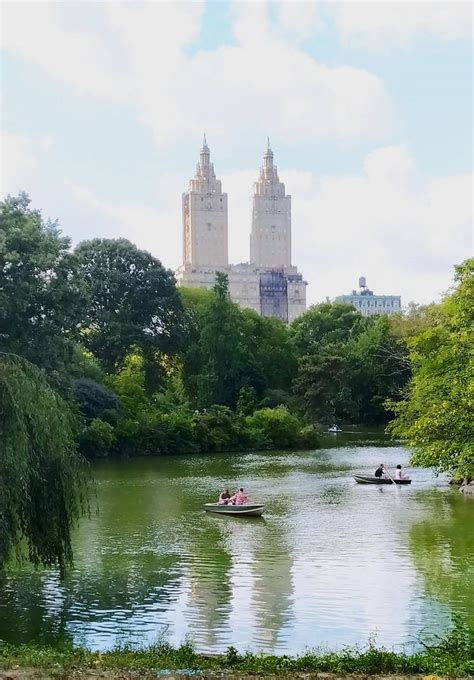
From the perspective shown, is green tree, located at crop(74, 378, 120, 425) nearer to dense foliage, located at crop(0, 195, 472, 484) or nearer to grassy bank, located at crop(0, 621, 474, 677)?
dense foliage, located at crop(0, 195, 472, 484)

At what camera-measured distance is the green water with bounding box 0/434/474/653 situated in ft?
47.8

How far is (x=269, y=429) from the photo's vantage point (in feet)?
178

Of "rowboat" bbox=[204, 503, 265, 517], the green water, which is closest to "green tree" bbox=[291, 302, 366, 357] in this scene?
the green water

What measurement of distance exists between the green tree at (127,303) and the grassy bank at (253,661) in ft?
166

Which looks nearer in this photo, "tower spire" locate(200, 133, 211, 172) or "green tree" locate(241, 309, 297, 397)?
"green tree" locate(241, 309, 297, 397)

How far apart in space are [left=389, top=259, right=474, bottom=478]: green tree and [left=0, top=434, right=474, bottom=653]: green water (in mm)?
1980

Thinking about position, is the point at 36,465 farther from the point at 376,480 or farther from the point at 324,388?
the point at 324,388

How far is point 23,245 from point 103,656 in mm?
26773

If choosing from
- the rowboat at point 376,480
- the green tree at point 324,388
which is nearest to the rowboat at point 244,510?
the rowboat at point 376,480

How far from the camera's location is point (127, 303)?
64125mm

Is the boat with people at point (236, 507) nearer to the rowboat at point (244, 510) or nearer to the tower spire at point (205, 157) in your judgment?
the rowboat at point (244, 510)

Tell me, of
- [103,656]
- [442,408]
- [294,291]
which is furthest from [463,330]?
[294,291]

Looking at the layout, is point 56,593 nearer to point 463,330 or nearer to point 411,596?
point 411,596

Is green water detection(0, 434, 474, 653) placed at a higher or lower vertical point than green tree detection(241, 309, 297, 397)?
lower
